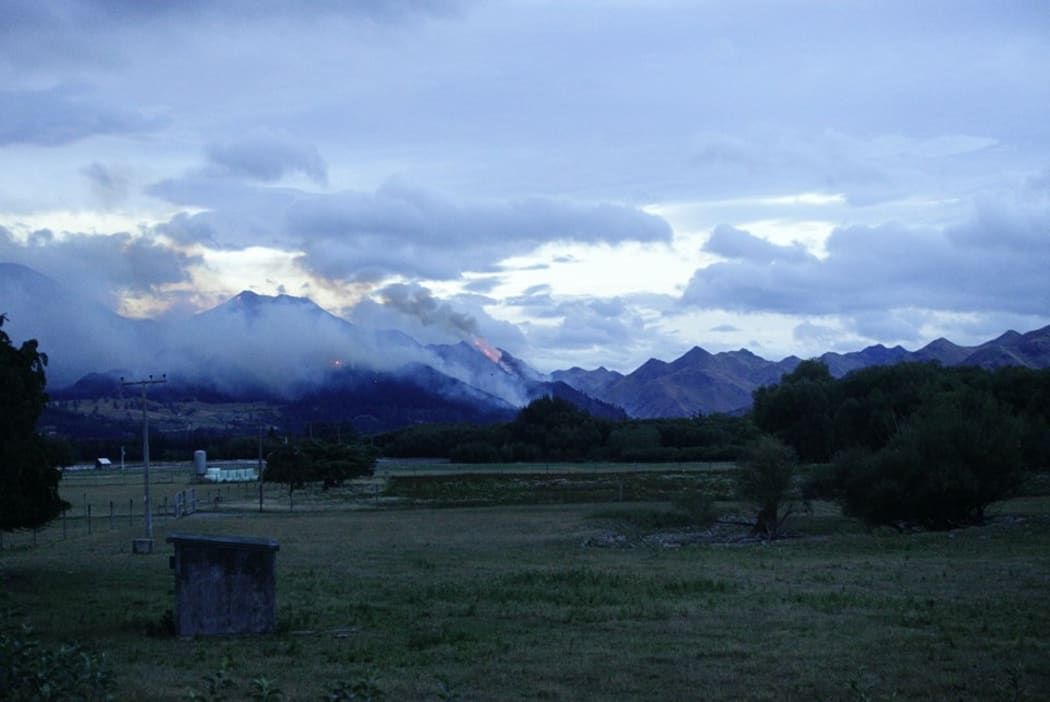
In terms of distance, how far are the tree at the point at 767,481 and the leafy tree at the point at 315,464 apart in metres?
47.4

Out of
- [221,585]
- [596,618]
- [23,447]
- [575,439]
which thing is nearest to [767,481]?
[596,618]

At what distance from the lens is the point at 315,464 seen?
91.1m

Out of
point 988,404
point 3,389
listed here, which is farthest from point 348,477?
point 3,389

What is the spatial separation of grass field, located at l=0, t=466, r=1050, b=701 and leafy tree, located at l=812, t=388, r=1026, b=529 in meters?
1.96

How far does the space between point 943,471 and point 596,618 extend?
26054 mm

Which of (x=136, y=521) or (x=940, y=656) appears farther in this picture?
(x=136, y=521)

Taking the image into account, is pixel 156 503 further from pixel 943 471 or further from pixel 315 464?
pixel 943 471

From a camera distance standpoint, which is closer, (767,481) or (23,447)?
(23,447)

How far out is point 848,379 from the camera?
98.0m

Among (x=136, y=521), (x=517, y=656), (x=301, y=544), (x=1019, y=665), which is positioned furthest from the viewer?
(x=136, y=521)

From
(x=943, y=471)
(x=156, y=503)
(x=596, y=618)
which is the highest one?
(x=943, y=471)

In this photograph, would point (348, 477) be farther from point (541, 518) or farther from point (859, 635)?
point (859, 635)

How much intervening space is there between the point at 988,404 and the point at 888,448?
443 cm

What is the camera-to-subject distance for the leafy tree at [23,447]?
26516 mm
